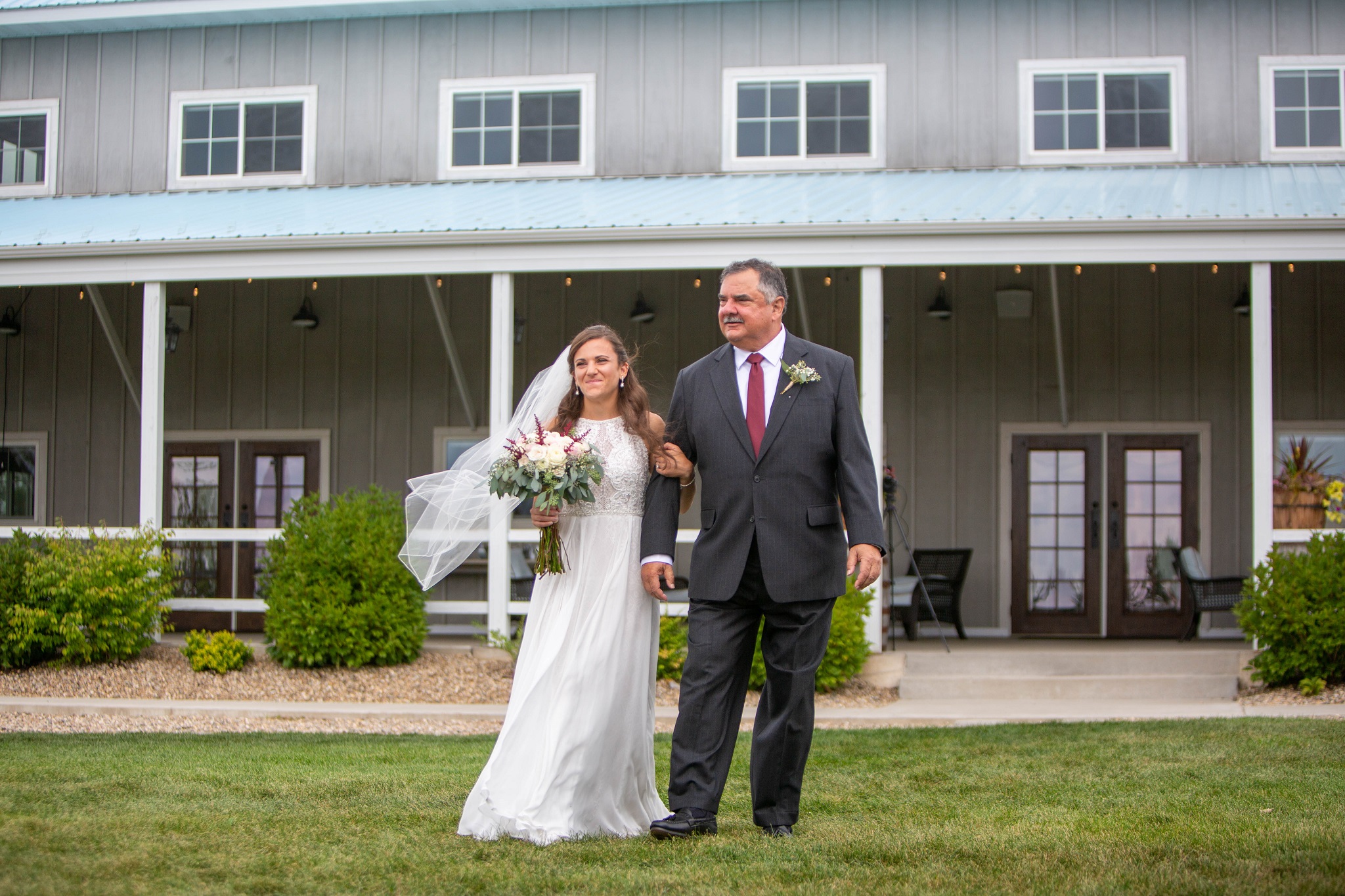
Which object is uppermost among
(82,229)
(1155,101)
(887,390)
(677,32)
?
(677,32)

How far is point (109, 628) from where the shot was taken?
9859 millimetres

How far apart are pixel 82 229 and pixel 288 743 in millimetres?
6366

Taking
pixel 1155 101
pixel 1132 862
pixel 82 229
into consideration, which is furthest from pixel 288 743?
pixel 1155 101

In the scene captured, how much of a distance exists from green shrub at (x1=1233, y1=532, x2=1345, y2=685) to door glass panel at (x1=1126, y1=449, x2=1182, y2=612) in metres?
2.94

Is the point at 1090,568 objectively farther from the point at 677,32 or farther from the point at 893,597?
the point at 677,32

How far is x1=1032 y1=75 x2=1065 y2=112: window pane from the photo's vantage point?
12359mm

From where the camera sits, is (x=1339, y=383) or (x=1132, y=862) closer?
(x=1132, y=862)

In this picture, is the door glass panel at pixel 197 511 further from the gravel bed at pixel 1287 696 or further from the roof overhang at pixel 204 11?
the gravel bed at pixel 1287 696

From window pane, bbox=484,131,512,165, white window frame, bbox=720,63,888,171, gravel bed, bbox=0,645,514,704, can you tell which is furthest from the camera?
window pane, bbox=484,131,512,165

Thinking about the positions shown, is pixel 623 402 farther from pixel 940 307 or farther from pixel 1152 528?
pixel 1152 528

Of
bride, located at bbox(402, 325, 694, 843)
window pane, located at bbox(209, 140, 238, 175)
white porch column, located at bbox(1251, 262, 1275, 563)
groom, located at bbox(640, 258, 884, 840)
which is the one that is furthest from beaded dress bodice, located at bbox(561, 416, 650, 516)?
window pane, located at bbox(209, 140, 238, 175)

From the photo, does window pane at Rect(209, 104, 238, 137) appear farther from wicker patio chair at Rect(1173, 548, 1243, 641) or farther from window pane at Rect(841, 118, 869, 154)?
wicker patio chair at Rect(1173, 548, 1243, 641)

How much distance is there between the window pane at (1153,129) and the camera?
40.0 feet

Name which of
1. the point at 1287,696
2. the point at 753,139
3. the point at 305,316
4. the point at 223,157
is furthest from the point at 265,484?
Answer: the point at 1287,696
